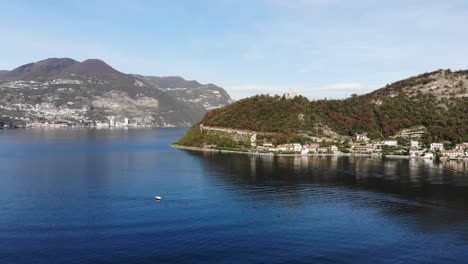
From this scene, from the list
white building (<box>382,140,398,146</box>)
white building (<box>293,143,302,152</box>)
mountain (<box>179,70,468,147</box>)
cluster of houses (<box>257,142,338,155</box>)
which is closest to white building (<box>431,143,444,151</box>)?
mountain (<box>179,70,468,147</box>)

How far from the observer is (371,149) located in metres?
71.8

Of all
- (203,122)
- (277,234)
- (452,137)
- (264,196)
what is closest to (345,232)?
(277,234)

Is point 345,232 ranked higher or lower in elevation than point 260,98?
lower

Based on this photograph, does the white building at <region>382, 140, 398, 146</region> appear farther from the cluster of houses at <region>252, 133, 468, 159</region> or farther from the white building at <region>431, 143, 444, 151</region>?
the white building at <region>431, 143, 444, 151</region>

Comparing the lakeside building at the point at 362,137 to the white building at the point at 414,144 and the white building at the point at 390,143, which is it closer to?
the white building at the point at 390,143

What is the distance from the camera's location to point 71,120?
186375 mm

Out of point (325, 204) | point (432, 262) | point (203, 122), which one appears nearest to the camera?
point (432, 262)

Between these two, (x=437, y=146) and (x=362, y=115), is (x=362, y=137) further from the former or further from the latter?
(x=437, y=146)

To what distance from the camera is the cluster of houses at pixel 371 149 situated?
6713 cm

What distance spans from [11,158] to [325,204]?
1794 inches

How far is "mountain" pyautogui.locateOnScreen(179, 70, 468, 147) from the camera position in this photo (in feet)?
260

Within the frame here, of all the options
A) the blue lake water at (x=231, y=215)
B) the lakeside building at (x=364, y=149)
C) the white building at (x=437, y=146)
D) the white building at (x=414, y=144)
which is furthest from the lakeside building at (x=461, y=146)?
the blue lake water at (x=231, y=215)

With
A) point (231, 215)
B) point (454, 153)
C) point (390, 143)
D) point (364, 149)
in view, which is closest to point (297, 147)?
point (364, 149)

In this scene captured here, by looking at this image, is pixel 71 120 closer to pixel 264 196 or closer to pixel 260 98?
pixel 260 98
